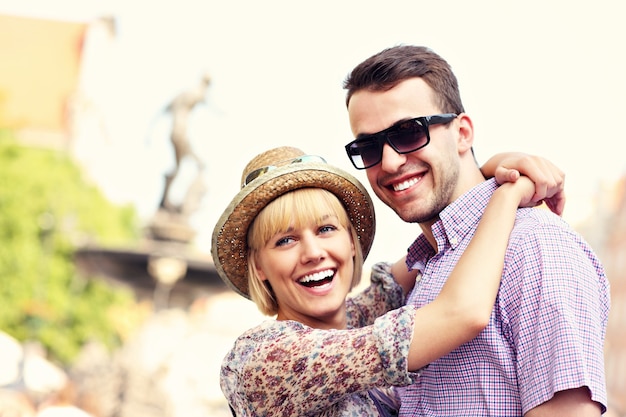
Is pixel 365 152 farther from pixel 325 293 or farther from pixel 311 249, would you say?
pixel 325 293

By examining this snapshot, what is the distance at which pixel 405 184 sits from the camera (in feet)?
9.07

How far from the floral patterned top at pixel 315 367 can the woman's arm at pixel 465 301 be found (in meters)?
0.05

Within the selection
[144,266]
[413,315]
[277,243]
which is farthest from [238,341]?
[144,266]

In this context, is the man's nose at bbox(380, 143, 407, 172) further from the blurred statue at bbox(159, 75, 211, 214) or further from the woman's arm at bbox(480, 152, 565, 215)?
the blurred statue at bbox(159, 75, 211, 214)

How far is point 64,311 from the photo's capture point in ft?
125

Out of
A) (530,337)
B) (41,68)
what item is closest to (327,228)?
(530,337)

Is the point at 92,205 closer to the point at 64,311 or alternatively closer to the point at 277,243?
the point at 64,311

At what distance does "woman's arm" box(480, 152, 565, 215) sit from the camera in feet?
8.41

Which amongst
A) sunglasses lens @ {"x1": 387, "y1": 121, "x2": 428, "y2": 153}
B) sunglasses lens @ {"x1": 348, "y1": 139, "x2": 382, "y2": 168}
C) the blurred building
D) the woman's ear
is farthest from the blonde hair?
the blurred building

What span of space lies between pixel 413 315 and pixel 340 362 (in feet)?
0.81

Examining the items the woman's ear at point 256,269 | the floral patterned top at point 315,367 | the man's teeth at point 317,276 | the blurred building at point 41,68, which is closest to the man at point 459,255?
the floral patterned top at point 315,367

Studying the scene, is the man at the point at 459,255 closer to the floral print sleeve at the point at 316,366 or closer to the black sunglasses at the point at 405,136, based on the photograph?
the black sunglasses at the point at 405,136

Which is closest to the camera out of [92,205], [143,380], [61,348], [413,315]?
[413,315]

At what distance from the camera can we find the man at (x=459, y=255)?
2.13 m
